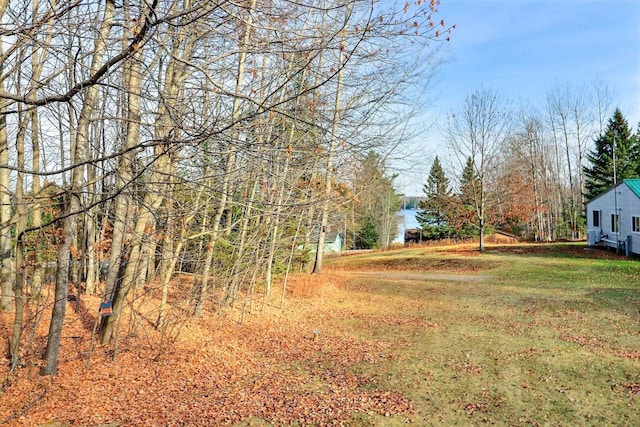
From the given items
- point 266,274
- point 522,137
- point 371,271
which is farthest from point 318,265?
point 522,137

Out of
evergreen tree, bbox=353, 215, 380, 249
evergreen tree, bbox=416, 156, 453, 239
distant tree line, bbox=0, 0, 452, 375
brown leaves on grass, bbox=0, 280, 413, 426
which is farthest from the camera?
evergreen tree, bbox=416, 156, 453, 239

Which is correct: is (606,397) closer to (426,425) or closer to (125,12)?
(426,425)

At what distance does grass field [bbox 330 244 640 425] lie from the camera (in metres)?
4.66

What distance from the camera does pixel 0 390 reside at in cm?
451

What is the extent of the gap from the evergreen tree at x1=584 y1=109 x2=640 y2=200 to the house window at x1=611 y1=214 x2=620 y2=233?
12.2 m

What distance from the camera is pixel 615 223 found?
1952cm

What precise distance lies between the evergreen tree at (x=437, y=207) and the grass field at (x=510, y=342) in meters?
21.3

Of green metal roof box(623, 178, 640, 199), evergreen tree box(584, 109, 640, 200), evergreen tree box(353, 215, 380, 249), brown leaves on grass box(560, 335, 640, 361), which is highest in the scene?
evergreen tree box(584, 109, 640, 200)

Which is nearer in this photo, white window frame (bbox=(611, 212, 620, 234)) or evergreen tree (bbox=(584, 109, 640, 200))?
white window frame (bbox=(611, 212, 620, 234))

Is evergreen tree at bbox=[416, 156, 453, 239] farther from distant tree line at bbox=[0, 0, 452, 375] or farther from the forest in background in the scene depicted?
distant tree line at bbox=[0, 0, 452, 375]

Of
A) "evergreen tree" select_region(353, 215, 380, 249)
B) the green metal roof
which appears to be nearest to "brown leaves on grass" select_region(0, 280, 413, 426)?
the green metal roof

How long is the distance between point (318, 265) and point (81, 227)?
8.53m

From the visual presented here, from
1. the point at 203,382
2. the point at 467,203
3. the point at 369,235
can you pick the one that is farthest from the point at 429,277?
the point at 369,235

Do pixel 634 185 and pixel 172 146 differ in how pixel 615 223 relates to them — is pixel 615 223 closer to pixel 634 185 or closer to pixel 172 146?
pixel 634 185
